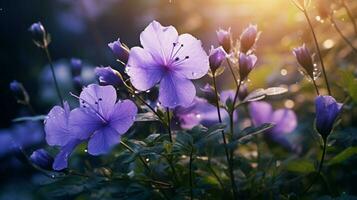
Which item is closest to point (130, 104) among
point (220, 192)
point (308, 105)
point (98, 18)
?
point (220, 192)

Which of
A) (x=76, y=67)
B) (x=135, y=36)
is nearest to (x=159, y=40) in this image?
(x=76, y=67)

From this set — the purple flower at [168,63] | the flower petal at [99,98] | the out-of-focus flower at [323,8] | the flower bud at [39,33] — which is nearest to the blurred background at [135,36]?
the out-of-focus flower at [323,8]

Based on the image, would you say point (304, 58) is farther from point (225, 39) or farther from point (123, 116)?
point (123, 116)

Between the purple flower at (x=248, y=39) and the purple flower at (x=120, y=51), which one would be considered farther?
the purple flower at (x=248, y=39)

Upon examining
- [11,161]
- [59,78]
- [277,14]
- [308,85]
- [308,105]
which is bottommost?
[11,161]

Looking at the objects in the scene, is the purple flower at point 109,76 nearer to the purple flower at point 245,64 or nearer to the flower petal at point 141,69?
the flower petal at point 141,69

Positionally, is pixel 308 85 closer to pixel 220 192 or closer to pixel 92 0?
pixel 220 192

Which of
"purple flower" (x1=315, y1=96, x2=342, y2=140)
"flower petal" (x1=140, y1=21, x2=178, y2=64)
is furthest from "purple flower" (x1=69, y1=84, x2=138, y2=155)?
"purple flower" (x1=315, y1=96, x2=342, y2=140)
